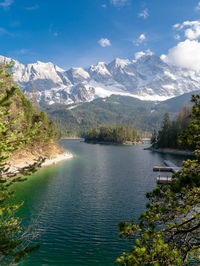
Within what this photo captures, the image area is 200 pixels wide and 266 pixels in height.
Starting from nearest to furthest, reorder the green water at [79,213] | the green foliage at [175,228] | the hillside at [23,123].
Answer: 1. the green foliage at [175,228]
2. the hillside at [23,123]
3. the green water at [79,213]

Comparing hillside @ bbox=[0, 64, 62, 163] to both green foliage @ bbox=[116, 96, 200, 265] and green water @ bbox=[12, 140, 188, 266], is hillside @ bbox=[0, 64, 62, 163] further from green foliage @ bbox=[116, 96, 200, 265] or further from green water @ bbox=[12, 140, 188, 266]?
green water @ bbox=[12, 140, 188, 266]

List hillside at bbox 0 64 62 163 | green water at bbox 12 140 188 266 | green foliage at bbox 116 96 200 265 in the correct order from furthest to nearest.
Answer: green water at bbox 12 140 188 266 < hillside at bbox 0 64 62 163 < green foliage at bbox 116 96 200 265

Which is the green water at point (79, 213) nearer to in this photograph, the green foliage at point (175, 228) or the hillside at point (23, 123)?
the hillside at point (23, 123)

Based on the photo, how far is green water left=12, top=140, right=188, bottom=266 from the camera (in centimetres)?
1914

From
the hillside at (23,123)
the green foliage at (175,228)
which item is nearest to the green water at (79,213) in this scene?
the hillside at (23,123)

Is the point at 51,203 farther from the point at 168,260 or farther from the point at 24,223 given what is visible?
the point at 168,260

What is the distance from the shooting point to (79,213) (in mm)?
28688

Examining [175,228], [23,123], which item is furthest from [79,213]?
[175,228]

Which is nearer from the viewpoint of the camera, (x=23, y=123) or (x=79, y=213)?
(x=23, y=123)

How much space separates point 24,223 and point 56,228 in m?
4.45

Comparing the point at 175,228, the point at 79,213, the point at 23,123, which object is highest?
the point at 23,123

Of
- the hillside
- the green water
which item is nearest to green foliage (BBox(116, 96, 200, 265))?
the hillside

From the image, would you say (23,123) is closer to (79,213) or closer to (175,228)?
(175,228)

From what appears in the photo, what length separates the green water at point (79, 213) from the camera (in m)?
19.1
